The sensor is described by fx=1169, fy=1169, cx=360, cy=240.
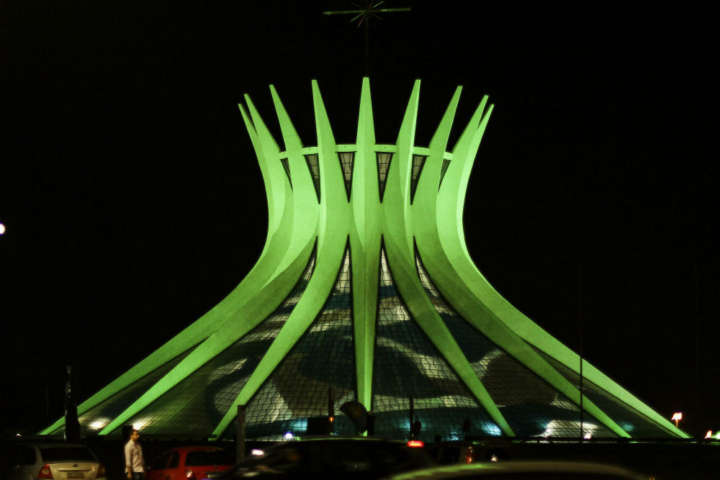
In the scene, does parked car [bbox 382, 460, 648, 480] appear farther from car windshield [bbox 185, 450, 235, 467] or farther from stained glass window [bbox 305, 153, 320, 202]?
stained glass window [bbox 305, 153, 320, 202]

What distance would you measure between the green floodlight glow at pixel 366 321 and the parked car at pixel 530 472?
31.2m

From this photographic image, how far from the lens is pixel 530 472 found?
22.1ft

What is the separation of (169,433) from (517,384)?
38.9 ft

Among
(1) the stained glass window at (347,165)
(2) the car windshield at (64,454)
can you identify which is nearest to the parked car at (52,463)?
(2) the car windshield at (64,454)

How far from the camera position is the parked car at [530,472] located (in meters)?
6.68

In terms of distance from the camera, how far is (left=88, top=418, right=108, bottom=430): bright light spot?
40.2 m

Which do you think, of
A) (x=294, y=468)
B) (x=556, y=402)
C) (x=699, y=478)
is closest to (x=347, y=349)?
(x=556, y=402)

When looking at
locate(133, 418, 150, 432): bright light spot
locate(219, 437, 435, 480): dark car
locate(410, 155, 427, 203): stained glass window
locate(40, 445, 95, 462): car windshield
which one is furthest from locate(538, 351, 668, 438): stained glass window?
locate(219, 437, 435, 480): dark car

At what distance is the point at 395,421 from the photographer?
37656mm

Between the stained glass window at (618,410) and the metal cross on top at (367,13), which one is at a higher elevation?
the metal cross on top at (367,13)

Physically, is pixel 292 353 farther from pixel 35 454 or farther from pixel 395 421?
pixel 35 454

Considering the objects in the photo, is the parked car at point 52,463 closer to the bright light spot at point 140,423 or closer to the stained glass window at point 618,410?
the bright light spot at point 140,423

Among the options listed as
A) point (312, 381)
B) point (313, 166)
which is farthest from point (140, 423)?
point (313, 166)

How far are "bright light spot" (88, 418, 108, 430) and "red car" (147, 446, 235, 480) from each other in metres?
20.5
